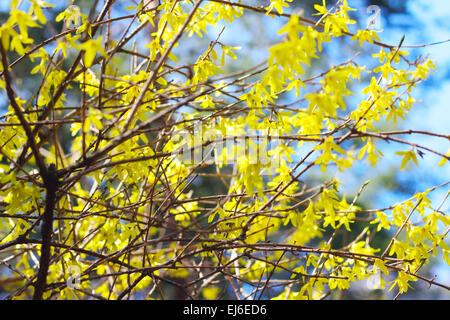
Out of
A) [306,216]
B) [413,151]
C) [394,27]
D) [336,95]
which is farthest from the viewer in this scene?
[394,27]

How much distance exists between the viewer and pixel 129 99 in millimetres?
1579

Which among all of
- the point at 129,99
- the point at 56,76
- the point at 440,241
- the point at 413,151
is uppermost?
the point at 56,76

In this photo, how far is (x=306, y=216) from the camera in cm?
144

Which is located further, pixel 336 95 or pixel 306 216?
pixel 306 216

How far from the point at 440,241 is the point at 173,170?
122 cm

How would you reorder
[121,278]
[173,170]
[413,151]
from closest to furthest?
1. [413,151]
2. [173,170]
3. [121,278]

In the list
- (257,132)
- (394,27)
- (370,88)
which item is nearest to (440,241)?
(370,88)

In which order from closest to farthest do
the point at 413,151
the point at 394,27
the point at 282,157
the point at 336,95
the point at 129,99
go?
1. the point at 336,95
2. the point at 413,151
3. the point at 129,99
4. the point at 282,157
5. the point at 394,27

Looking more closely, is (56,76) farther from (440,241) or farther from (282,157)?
(440,241)
